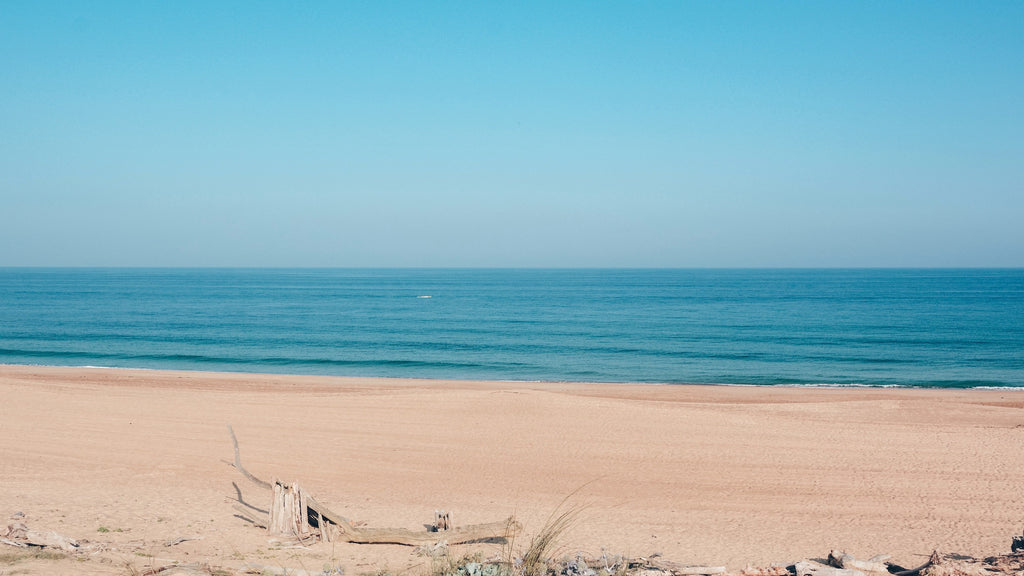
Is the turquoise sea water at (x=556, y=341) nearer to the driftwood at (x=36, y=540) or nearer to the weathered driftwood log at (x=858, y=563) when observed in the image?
the weathered driftwood log at (x=858, y=563)

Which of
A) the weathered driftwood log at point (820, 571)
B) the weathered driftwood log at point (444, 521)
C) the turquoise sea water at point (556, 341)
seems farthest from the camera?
the turquoise sea water at point (556, 341)

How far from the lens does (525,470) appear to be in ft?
48.2

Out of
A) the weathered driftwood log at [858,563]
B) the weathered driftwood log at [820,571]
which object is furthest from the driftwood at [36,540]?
the weathered driftwood log at [858,563]

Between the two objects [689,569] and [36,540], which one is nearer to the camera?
[689,569]

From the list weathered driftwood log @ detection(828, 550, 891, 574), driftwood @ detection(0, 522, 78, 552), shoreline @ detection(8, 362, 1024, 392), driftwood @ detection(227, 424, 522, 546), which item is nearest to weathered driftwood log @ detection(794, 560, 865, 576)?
weathered driftwood log @ detection(828, 550, 891, 574)

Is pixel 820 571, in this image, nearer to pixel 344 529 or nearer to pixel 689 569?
pixel 689 569

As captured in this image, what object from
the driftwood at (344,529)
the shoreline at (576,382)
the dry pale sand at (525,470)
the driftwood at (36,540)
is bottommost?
the shoreline at (576,382)

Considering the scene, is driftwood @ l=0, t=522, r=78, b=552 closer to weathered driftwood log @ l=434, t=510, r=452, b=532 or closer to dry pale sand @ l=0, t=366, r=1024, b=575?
dry pale sand @ l=0, t=366, r=1024, b=575

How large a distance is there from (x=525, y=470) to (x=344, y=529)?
19.9 feet

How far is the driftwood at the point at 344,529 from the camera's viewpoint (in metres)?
9.05

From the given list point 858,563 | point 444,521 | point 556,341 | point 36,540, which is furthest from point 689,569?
point 556,341

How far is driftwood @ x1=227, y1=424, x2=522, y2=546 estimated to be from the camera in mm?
9047

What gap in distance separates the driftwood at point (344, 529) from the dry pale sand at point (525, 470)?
0.26m

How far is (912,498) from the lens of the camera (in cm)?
1238
